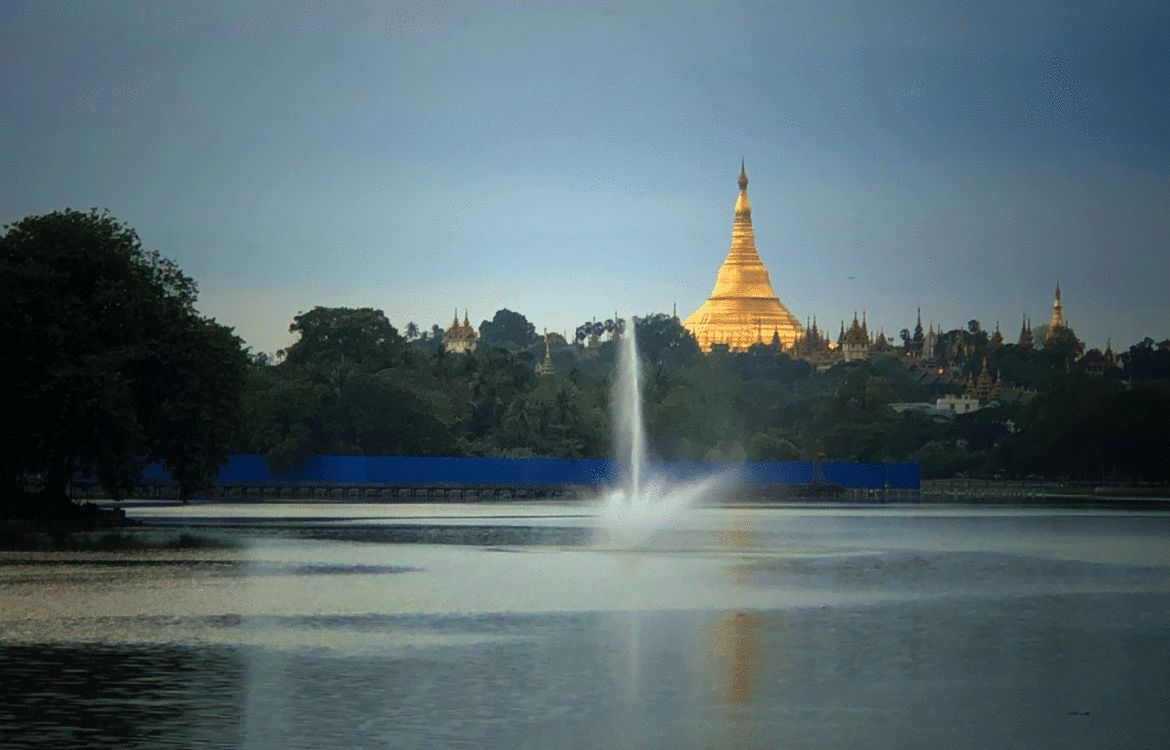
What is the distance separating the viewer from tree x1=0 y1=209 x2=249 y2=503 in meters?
55.0

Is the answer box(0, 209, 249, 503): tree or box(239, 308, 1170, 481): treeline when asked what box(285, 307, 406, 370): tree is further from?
box(0, 209, 249, 503): tree

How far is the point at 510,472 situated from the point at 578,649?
95.7m

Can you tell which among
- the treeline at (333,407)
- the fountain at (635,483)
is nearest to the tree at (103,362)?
the treeline at (333,407)

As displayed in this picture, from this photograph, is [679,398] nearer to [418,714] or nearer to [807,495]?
[807,495]

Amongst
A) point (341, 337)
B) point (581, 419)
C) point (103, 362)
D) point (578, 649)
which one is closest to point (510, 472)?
point (581, 419)

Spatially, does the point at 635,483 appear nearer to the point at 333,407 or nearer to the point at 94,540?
the point at 333,407

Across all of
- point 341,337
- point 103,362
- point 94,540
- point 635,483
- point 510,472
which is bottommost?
point 94,540

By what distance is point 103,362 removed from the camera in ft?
181

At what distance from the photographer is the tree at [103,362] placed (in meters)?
55.0

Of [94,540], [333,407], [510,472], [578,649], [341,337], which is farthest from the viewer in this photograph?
[341,337]

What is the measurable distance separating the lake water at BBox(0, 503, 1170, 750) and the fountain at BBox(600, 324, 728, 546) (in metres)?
37.4

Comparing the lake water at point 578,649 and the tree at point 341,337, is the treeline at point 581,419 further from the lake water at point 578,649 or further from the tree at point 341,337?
the lake water at point 578,649

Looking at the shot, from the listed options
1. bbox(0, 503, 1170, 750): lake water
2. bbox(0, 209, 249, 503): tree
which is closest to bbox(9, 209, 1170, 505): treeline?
bbox(0, 209, 249, 503): tree

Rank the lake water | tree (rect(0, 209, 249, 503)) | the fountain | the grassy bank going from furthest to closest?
the fountain, tree (rect(0, 209, 249, 503)), the grassy bank, the lake water
